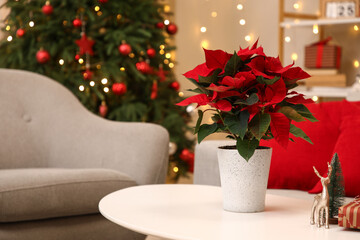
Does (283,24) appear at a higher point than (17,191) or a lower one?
higher

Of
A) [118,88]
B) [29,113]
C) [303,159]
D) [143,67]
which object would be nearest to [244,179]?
[303,159]

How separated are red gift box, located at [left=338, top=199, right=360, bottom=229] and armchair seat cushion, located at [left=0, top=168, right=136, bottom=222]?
0.97m

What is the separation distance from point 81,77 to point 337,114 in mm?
1441

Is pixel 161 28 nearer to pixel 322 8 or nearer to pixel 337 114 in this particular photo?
pixel 322 8

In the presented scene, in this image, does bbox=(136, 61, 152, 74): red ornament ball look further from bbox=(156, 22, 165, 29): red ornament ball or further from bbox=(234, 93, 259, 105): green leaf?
bbox=(234, 93, 259, 105): green leaf

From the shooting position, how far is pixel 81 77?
293cm

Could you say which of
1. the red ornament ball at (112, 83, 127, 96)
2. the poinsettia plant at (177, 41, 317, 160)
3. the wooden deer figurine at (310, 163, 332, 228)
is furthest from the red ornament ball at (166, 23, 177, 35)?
the wooden deer figurine at (310, 163, 332, 228)

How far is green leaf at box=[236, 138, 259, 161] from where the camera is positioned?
119 centimetres

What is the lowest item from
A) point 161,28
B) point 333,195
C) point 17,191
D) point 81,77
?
point 17,191

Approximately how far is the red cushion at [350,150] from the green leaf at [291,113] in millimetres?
646

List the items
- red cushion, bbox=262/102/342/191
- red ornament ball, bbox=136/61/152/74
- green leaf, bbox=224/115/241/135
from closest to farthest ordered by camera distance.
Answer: green leaf, bbox=224/115/241/135
red cushion, bbox=262/102/342/191
red ornament ball, bbox=136/61/152/74

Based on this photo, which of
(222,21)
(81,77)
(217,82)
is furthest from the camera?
(222,21)

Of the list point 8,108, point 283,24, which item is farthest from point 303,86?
point 8,108

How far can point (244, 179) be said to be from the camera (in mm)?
1250
